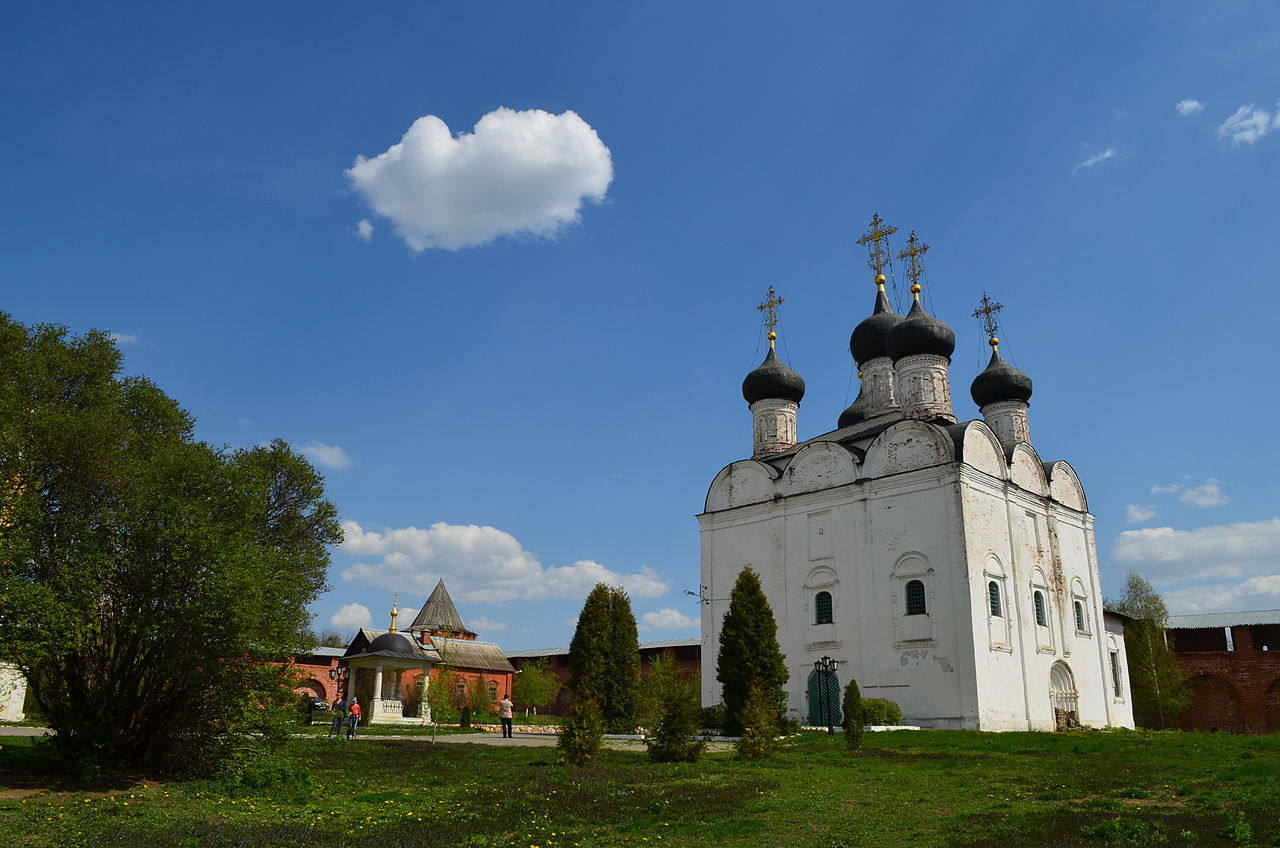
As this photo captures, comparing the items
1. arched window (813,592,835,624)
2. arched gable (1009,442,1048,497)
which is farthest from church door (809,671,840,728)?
arched gable (1009,442,1048,497)

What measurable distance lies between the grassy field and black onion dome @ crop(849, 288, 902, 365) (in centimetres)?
1979

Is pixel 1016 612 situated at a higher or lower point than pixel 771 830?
higher

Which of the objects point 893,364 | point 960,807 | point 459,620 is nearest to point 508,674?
point 459,620

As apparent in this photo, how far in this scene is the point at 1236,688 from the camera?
34.4 m

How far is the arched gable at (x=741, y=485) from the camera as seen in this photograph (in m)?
29.6

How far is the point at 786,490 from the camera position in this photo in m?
28.9

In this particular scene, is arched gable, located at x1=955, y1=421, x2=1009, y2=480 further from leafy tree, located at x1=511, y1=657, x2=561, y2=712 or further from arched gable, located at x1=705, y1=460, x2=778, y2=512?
leafy tree, located at x1=511, y1=657, x2=561, y2=712

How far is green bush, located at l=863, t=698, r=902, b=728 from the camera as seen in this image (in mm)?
22766

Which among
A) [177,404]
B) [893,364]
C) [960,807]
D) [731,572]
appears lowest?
[960,807]

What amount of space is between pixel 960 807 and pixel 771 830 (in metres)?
2.46

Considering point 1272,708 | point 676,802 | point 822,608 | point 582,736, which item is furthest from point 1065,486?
point 676,802

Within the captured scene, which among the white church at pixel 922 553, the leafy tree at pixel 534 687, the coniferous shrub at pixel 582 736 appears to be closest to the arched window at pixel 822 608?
the white church at pixel 922 553

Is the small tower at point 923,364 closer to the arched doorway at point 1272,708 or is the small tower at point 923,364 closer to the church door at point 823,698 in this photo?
the church door at point 823,698

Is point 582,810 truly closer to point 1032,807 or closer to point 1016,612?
point 1032,807
